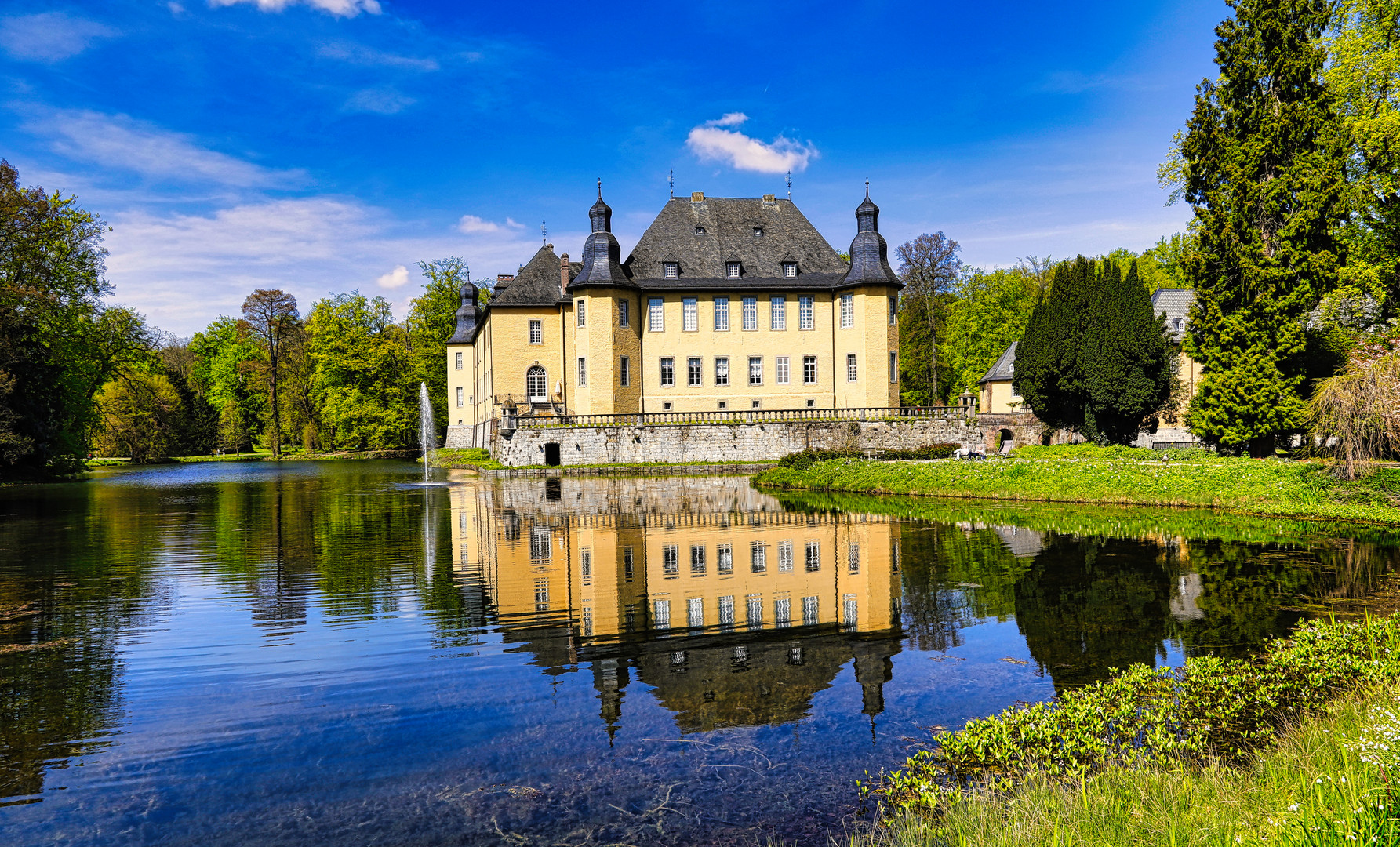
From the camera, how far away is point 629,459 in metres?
39.5

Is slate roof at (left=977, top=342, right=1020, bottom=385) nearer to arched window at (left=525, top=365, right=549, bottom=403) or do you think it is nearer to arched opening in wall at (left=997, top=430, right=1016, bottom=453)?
arched opening in wall at (left=997, top=430, right=1016, bottom=453)

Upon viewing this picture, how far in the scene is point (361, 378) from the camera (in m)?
67.9

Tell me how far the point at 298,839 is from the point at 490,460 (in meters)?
43.3

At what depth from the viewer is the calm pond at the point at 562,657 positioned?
17.7 feet

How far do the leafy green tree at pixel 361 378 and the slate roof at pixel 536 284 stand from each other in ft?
67.7

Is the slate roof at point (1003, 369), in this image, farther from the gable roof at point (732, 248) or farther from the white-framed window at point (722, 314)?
the white-framed window at point (722, 314)

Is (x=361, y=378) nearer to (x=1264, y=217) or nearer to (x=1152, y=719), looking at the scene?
(x=1264, y=217)

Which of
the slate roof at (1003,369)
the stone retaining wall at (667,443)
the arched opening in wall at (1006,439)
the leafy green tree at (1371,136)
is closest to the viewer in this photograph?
the leafy green tree at (1371,136)

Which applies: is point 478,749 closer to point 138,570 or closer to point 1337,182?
point 138,570

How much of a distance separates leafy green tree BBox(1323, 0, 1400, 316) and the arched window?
38.1 meters

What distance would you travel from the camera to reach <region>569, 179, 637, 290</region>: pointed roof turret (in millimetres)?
42500

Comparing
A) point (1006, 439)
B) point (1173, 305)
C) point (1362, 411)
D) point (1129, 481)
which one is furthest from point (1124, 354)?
point (1173, 305)

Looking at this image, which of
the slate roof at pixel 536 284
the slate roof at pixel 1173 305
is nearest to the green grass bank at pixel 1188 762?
the slate roof at pixel 536 284

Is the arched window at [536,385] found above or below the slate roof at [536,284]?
below
